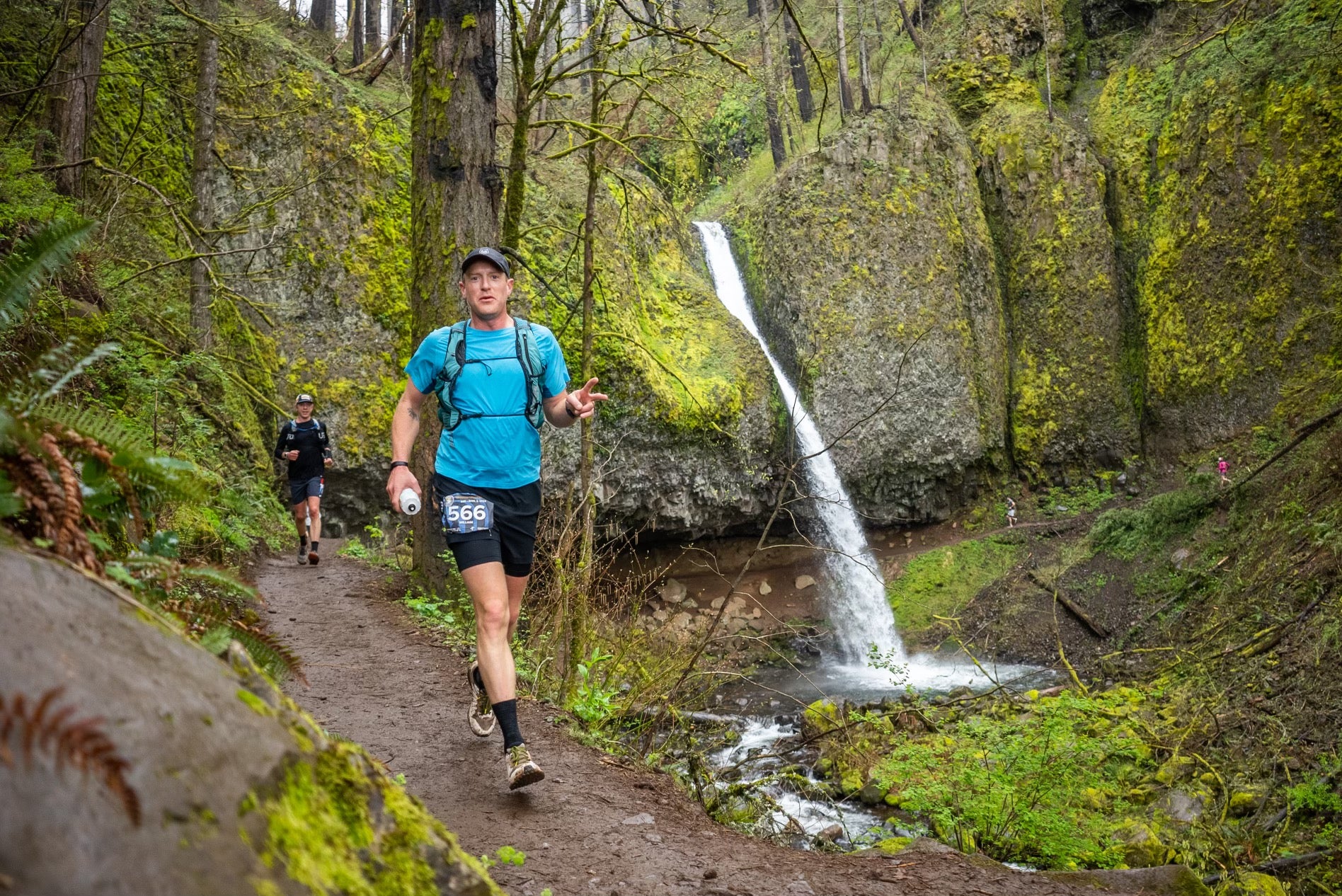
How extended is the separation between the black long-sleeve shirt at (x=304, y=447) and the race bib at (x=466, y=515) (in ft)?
22.9

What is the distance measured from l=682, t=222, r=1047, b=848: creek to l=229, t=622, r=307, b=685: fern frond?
3791 mm

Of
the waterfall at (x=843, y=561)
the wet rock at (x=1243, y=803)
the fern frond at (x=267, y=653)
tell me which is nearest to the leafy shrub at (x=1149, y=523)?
the waterfall at (x=843, y=561)

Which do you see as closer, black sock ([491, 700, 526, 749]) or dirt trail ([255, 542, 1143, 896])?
dirt trail ([255, 542, 1143, 896])

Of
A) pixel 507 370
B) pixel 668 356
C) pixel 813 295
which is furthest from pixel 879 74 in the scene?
pixel 507 370

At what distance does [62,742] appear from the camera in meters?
Answer: 1.08

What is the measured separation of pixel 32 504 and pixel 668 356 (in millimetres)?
15183

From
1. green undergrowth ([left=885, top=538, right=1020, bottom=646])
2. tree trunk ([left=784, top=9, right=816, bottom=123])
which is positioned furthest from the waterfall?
tree trunk ([left=784, top=9, right=816, bottom=123])

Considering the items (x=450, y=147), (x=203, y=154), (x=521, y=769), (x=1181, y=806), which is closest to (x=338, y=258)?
(x=203, y=154)

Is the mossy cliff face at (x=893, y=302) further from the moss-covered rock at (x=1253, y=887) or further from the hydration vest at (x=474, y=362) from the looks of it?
the hydration vest at (x=474, y=362)

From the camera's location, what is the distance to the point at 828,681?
14.4 metres

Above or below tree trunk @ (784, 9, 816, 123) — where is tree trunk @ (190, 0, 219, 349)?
below

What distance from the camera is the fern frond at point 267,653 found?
7.65 feet

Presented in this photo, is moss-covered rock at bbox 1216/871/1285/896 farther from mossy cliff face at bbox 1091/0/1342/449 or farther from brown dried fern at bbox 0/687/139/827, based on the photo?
mossy cliff face at bbox 1091/0/1342/449

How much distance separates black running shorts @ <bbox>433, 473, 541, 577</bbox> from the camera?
12.3ft
